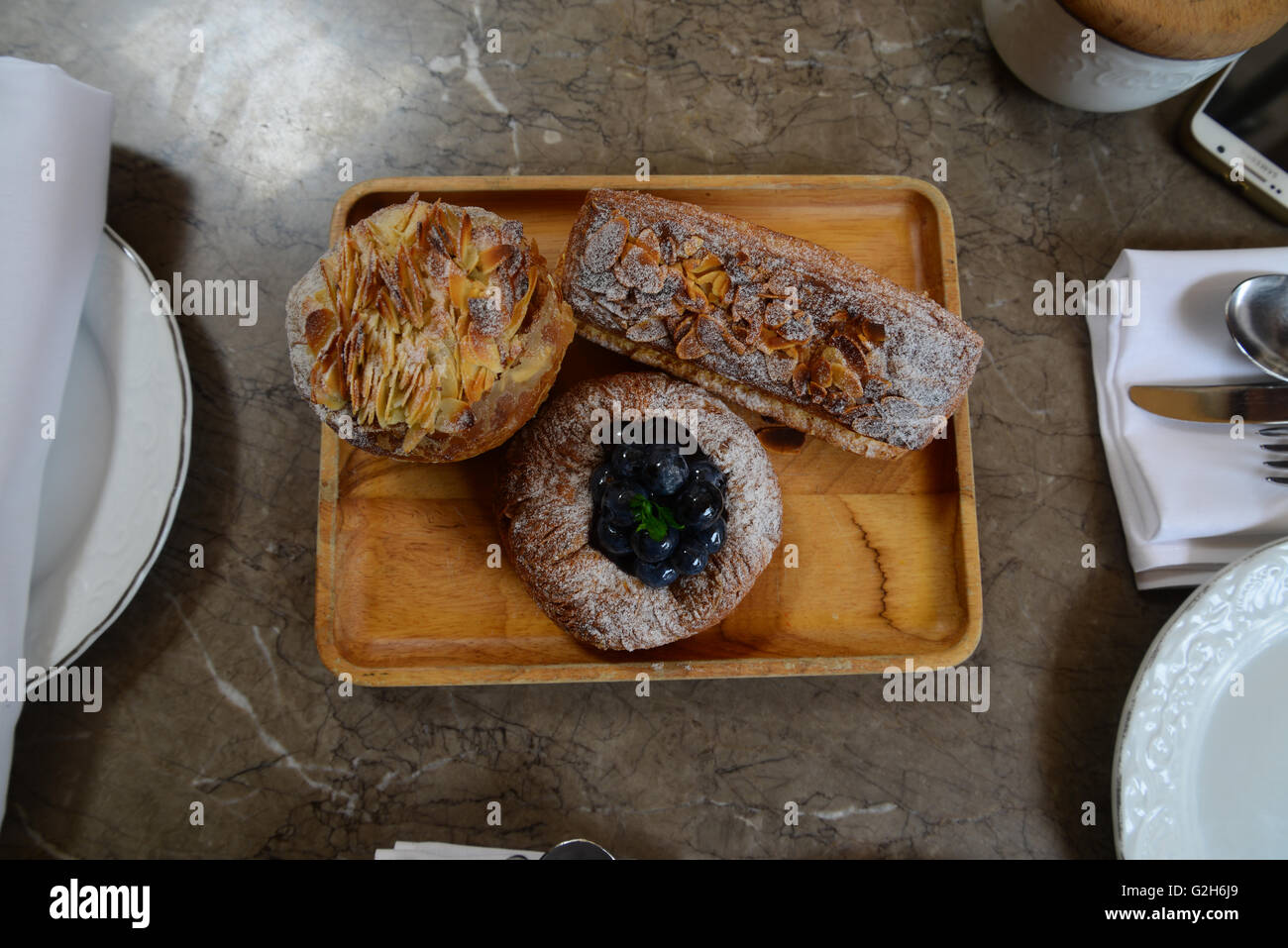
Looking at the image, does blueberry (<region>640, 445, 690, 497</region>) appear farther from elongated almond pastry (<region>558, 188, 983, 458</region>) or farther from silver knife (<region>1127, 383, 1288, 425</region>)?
silver knife (<region>1127, 383, 1288, 425</region>)

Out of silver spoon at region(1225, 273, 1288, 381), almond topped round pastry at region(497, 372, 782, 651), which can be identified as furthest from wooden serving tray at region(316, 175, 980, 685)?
silver spoon at region(1225, 273, 1288, 381)

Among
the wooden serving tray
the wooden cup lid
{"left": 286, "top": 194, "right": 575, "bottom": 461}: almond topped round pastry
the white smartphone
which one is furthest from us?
the white smartphone

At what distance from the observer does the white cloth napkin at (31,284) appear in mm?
1109

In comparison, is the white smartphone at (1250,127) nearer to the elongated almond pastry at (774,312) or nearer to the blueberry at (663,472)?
the elongated almond pastry at (774,312)

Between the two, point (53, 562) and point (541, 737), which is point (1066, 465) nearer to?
point (541, 737)

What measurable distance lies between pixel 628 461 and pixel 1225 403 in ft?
3.18

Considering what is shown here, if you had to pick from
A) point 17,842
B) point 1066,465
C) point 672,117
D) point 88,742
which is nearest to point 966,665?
point 1066,465

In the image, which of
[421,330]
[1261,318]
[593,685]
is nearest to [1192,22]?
[1261,318]

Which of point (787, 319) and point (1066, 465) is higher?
point (787, 319)

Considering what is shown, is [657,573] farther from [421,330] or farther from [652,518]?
[421,330]

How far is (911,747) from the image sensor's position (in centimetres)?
131

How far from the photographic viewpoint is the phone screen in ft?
4.25

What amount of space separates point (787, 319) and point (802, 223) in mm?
284

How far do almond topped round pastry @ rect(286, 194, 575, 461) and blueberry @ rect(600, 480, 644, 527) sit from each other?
173mm
